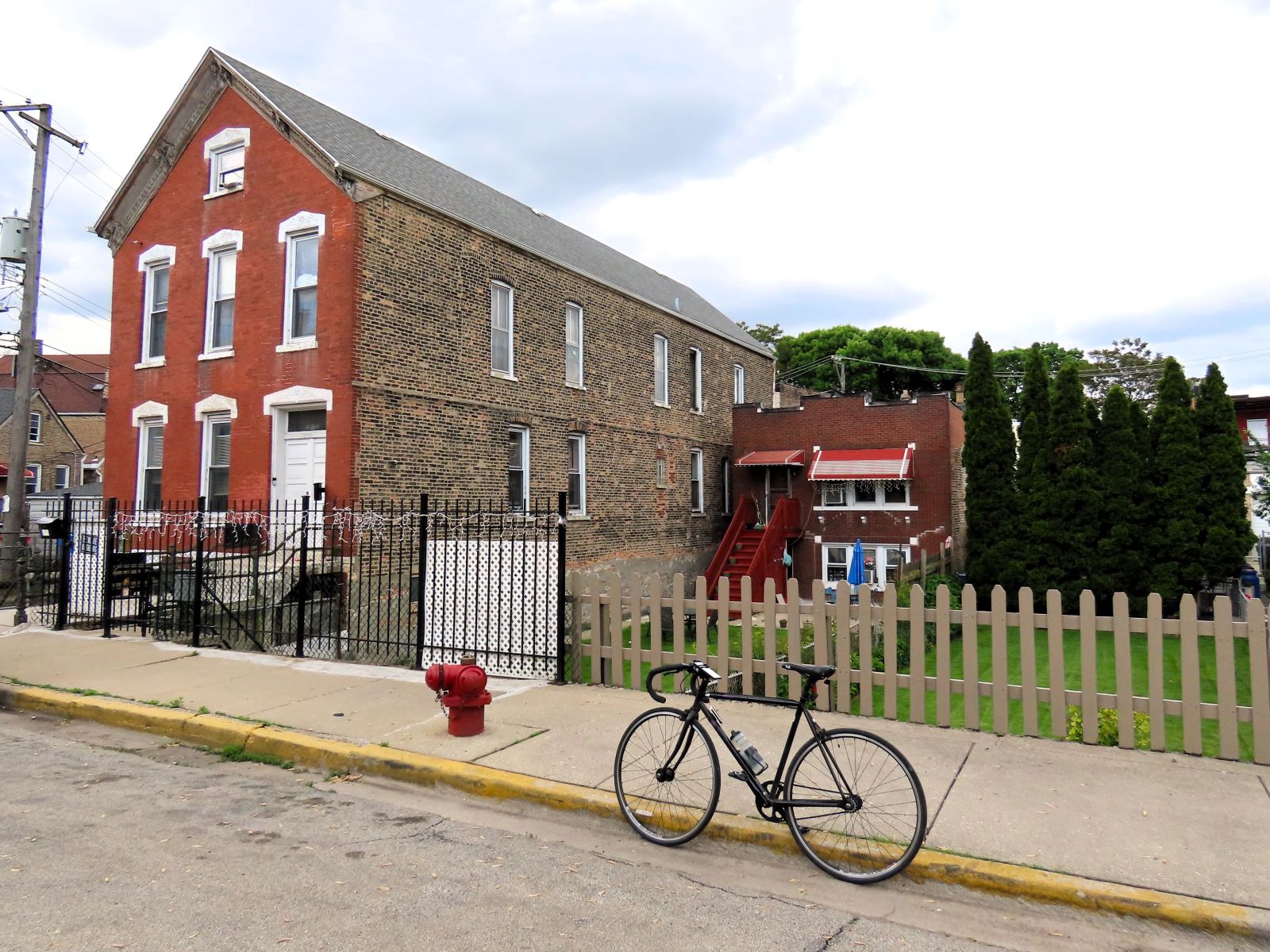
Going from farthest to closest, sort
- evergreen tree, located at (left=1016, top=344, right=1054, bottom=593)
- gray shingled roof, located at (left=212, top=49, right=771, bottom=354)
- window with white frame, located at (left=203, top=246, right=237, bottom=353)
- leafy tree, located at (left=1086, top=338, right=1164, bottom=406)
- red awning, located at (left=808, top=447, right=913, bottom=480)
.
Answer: leafy tree, located at (left=1086, top=338, right=1164, bottom=406)
red awning, located at (left=808, top=447, right=913, bottom=480)
evergreen tree, located at (left=1016, top=344, right=1054, bottom=593)
window with white frame, located at (left=203, top=246, right=237, bottom=353)
gray shingled roof, located at (left=212, top=49, right=771, bottom=354)

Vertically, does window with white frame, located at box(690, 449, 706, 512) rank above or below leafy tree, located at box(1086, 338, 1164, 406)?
below

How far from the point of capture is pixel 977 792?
204 inches

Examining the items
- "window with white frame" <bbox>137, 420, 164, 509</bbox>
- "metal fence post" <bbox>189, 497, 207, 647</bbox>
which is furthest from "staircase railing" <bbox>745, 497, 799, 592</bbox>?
"metal fence post" <bbox>189, 497, 207, 647</bbox>

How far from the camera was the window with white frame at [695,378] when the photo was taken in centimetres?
2519

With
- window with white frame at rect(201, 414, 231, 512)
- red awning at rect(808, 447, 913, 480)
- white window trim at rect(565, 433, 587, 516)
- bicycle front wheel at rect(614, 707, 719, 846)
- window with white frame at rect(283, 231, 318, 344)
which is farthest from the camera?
red awning at rect(808, 447, 913, 480)

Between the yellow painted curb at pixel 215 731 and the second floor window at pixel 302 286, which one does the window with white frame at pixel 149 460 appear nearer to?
the second floor window at pixel 302 286

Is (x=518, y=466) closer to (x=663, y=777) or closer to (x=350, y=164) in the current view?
(x=350, y=164)

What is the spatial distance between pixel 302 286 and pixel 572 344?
6633 millimetres

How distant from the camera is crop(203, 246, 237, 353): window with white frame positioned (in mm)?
15852

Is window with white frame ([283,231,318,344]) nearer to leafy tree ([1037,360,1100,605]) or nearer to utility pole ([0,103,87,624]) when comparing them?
utility pole ([0,103,87,624])

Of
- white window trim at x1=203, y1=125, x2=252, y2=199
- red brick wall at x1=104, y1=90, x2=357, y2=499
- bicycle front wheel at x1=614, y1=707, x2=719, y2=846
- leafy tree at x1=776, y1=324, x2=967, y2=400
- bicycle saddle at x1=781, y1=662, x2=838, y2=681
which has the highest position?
leafy tree at x1=776, y1=324, x2=967, y2=400

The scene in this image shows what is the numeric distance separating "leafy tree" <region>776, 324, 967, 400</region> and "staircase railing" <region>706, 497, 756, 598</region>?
2936 cm

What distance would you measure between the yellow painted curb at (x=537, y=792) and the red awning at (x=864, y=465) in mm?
18714

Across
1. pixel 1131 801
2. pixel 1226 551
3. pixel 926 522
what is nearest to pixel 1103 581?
pixel 1226 551
